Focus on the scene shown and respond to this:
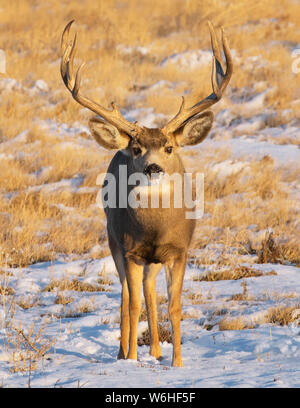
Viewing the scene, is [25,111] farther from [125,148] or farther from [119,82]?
[125,148]

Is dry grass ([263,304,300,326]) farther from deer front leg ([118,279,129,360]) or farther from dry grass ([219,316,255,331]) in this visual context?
deer front leg ([118,279,129,360])

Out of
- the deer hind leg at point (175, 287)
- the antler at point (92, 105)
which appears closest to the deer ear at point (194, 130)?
the antler at point (92, 105)

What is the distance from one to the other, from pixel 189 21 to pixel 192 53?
4.87m

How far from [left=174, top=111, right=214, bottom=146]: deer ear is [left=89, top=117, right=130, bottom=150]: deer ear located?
48cm

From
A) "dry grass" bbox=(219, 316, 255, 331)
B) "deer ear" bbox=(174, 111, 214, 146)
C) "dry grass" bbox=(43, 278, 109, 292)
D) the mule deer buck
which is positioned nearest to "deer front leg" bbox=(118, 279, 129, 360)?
the mule deer buck

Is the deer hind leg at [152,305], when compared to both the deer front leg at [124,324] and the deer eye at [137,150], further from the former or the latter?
the deer eye at [137,150]

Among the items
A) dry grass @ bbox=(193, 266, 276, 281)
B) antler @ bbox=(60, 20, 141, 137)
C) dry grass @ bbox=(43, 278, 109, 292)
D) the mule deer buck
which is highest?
antler @ bbox=(60, 20, 141, 137)

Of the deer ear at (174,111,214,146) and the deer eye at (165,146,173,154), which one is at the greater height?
the deer ear at (174,111,214,146)

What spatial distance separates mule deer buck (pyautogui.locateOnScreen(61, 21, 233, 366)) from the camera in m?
5.41

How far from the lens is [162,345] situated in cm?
602

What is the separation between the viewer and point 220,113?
628 inches

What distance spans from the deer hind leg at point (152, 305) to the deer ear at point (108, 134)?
1113mm

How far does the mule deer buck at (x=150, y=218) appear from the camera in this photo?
17.7 feet

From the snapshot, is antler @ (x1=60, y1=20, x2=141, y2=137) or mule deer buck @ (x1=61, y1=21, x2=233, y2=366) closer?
mule deer buck @ (x1=61, y1=21, x2=233, y2=366)
